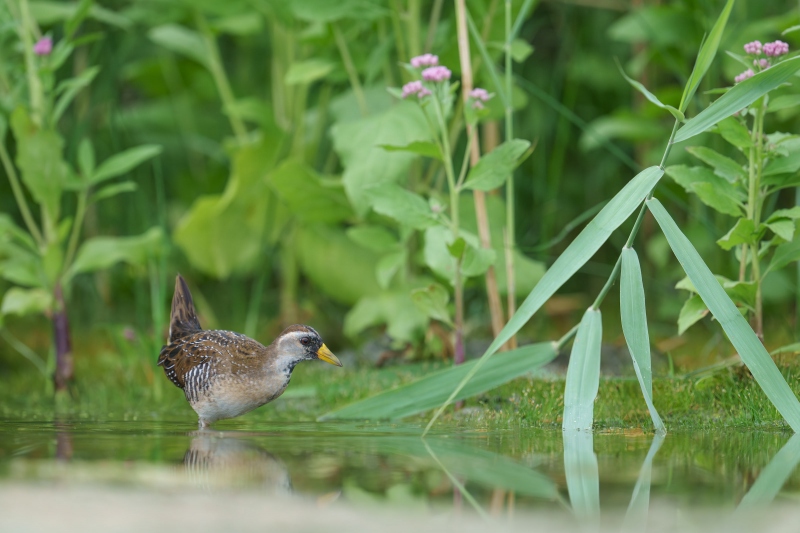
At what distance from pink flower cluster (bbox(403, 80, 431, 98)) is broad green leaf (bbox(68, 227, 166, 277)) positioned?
139cm

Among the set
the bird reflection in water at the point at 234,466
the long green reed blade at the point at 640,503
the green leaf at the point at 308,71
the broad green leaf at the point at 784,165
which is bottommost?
the long green reed blade at the point at 640,503

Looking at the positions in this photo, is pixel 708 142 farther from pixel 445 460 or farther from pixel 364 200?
pixel 445 460

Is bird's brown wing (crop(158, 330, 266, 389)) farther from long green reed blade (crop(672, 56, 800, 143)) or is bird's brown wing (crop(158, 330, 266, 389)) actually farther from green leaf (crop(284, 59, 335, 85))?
long green reed blade (crop(672, 56, 800, 143))

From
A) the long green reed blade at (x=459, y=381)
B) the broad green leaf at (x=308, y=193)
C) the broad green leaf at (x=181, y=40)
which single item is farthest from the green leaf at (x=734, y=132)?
the broad green leaf at (x=181, y=40)

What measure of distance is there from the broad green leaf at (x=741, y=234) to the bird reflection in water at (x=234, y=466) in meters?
1.47

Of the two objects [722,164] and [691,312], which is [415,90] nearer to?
[722,164]

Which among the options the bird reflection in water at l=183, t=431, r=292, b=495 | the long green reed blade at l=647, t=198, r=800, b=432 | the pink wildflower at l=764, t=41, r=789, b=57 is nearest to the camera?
the bird reflection in water at l=183, t=431, r=292, b=495

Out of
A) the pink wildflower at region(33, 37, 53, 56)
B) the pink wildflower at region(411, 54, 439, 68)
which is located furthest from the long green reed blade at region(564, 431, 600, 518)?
the pink wildflower at region(33, 37, 53, 56)

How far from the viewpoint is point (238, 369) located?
123 inches

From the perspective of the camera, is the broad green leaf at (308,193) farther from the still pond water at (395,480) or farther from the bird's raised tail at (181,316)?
the still pond water at (395,480)

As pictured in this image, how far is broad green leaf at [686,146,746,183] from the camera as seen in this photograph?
2.91m

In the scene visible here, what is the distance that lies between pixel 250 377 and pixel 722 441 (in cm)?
148

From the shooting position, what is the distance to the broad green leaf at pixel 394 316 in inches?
148

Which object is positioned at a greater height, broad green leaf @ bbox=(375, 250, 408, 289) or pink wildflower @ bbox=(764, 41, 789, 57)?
pink wildflower @ bbox=(764, 41, 789, 57)
